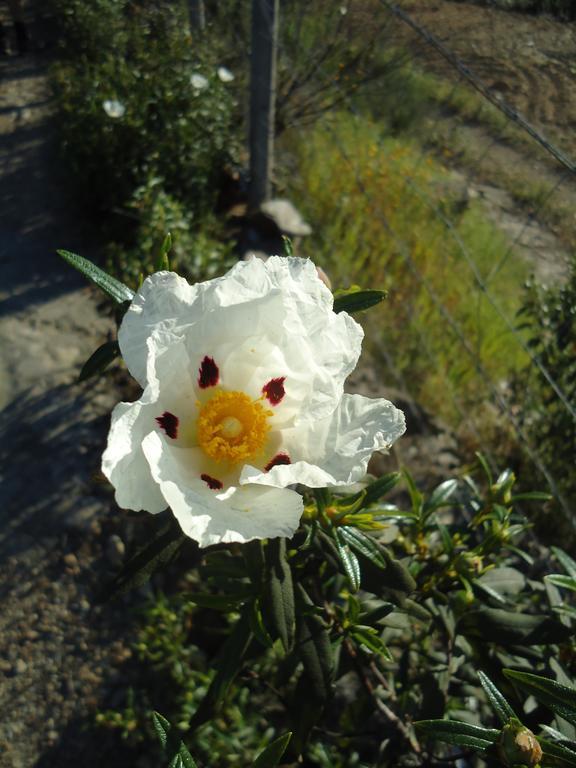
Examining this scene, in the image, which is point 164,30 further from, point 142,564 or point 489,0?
point 142,564

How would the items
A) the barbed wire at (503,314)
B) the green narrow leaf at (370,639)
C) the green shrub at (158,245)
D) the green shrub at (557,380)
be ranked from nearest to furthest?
the green narrow leaf at (370,639)
the barbed wire at (503,314)
the green shrub at (557,380)
the green shrub at (158,245)

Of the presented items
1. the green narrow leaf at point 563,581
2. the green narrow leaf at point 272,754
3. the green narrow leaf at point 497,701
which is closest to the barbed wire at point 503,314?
the green narrow leaf at point 563,581

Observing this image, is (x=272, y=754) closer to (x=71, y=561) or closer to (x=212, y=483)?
(x=212, y=483)

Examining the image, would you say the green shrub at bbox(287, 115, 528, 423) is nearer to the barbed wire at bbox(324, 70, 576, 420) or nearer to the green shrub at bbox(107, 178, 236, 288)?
the barbed wire at bbox(324, 70, 576, 420)

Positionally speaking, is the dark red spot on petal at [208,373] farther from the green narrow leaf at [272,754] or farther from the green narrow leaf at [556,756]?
the green narrow leaf at [556,756]

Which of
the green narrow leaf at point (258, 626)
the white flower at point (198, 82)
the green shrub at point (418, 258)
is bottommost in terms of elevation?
the green shrub at point (418, 258)

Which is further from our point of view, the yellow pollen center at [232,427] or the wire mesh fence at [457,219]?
the wire mesh fence at [457,219]

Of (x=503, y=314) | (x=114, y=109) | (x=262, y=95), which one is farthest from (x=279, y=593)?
(x=114, y=109)
